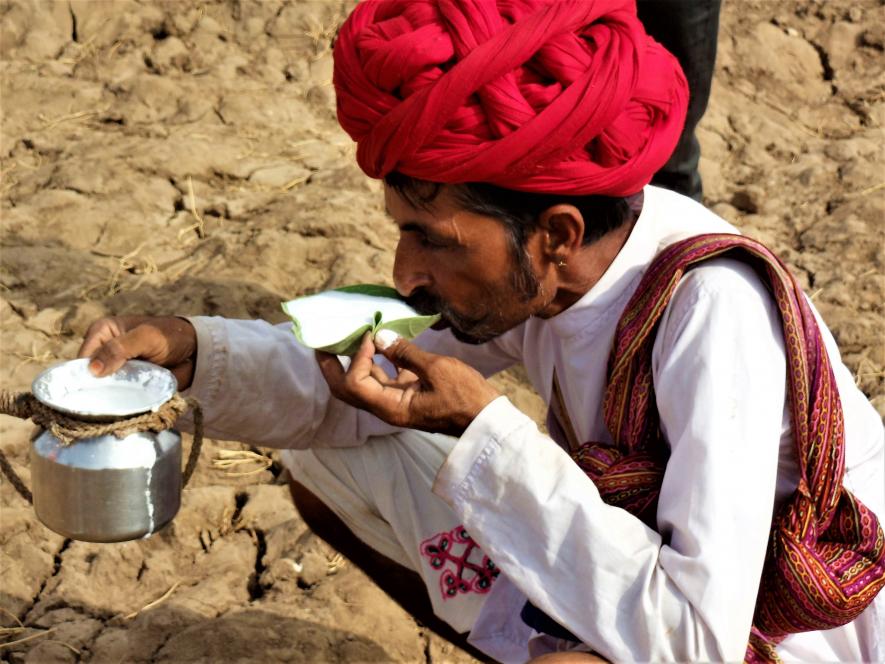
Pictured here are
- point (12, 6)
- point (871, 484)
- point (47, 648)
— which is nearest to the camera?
point (871, 484)

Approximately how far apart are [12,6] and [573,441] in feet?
13.6

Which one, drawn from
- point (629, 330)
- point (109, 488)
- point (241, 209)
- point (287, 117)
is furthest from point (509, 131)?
point (287, 117)

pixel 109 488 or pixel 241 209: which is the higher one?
pixel 109 488

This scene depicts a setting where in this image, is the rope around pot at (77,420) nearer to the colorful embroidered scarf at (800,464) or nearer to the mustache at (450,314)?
the mustache at (450,314)

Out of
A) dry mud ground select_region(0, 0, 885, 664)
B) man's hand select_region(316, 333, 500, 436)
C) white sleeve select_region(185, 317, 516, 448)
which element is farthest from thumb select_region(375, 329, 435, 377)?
dry mud ground select_region(0, 0, 885, 664)

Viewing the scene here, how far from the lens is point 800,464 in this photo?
203 centimetres

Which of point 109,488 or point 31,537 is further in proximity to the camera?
point 31,537

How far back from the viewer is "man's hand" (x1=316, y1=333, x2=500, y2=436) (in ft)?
6.73

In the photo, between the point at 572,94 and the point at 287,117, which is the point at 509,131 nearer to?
the point at 572,94

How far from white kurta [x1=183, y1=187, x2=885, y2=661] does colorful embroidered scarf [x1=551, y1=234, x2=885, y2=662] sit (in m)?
0.04

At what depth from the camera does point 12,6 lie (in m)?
5.53

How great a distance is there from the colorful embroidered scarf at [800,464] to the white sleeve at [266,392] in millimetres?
604

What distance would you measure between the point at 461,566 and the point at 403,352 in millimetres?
593

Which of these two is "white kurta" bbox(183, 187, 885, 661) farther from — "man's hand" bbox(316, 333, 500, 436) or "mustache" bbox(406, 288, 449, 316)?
"mustache" bbox(406, 288, 449, 316)
